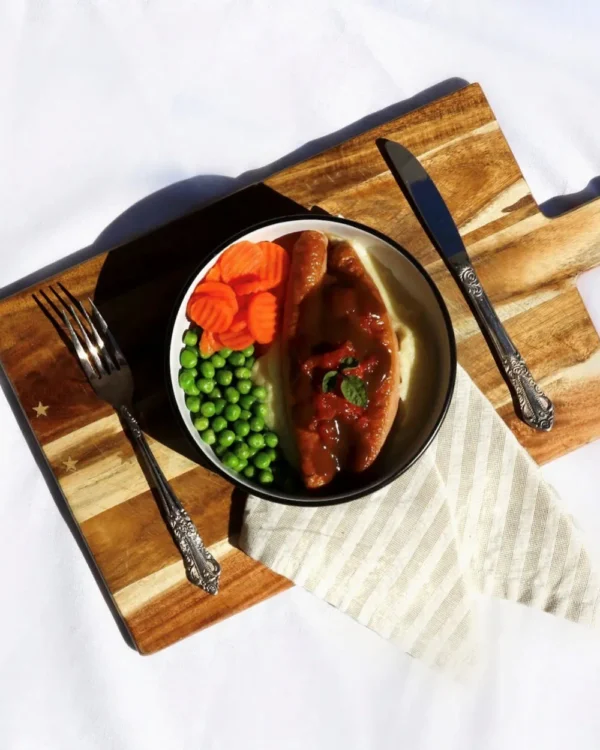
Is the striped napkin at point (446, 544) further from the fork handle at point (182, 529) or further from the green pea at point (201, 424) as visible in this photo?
the green pea at point (201, 424)

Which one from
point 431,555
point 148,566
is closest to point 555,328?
point 431,555

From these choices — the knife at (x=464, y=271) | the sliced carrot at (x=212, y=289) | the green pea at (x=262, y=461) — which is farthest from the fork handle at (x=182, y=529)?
the knife at (x=464, y=271)

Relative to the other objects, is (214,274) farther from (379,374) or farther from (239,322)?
(379,374)

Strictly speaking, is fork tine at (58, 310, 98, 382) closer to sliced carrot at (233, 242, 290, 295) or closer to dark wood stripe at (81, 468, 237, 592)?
dark wood stripe at (81, 468, 237, 592)

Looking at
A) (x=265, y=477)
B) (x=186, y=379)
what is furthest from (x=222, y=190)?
(x=265, y=477)

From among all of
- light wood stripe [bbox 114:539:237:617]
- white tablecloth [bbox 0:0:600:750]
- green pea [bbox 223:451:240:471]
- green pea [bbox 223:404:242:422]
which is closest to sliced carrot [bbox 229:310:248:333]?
green pea [bbox 223:404:242:422]

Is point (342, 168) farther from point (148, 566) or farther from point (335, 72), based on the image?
point (148, 566)
